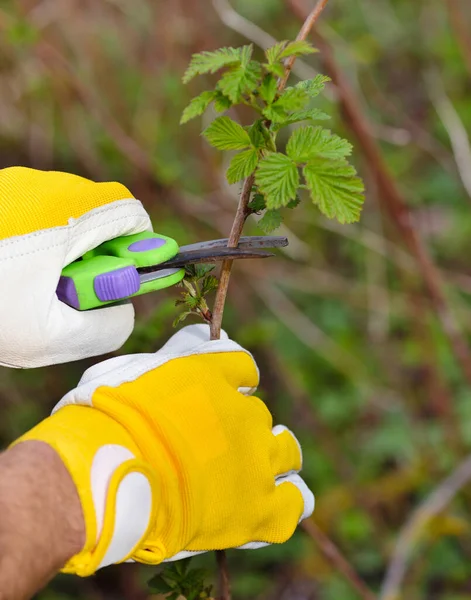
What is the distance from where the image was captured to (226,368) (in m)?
0.96

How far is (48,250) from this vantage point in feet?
2.73

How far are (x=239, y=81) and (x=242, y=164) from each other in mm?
98

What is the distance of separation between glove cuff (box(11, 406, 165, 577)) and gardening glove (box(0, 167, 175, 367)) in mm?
116

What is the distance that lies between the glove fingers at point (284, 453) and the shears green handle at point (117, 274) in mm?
256

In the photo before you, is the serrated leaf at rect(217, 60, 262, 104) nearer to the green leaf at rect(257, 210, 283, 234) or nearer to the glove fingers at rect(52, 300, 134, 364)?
the green leaf at rect(257, 210, 283, 234)

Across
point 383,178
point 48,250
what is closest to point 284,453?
point 48,250

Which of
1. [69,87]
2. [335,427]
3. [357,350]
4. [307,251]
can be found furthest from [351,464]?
[69,87]

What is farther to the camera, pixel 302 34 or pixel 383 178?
pixel 383 178

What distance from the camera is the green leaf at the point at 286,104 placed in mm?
777

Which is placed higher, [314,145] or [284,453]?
[314,145]

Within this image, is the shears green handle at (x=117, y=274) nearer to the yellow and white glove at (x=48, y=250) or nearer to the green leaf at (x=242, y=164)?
the yellow and white glove at (x=48, y=250)

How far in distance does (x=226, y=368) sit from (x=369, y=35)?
2943mm

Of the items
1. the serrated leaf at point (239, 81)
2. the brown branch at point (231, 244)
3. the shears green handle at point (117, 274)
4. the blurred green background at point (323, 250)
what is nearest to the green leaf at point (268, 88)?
the serrated leaf at point (239, 81)

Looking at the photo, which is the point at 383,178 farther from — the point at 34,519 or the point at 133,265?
the point at 34,519
